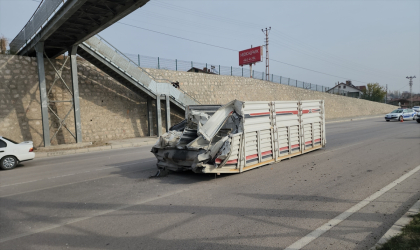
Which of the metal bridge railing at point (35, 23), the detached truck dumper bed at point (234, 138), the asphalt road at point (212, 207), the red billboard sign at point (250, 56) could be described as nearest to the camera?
the asphalt road at point (212, 207)

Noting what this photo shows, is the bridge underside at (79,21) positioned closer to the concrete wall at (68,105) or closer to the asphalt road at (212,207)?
the concrete wall at (68,105)

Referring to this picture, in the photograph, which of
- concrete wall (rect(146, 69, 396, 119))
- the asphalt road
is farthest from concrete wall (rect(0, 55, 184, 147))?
the asphalt road

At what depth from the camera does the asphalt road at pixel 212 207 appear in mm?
3867

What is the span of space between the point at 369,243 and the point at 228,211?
2196mm

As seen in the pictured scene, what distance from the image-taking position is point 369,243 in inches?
142

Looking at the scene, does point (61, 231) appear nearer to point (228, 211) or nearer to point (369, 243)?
point (228, 211)

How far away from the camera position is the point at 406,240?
3471mm

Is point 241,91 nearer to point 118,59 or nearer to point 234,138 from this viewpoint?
point 118,59

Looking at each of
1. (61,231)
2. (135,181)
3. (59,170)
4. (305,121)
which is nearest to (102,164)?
(59,170)

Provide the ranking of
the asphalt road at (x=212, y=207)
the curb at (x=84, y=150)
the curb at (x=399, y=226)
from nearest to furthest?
the curb at (x=399, y=226) → the asphalt road at (x=212, y=207) → the curb at (x=84, y=150)

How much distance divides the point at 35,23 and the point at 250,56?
32.0 meters

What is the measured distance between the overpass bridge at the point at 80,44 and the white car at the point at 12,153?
499 cm

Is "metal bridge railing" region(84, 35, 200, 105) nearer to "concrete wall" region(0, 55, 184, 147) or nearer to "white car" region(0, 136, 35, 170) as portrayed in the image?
"concrete wall" region(0, 55, 184, 147)

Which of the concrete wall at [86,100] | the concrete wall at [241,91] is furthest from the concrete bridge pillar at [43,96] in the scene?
the concrete wall at [241,91]
